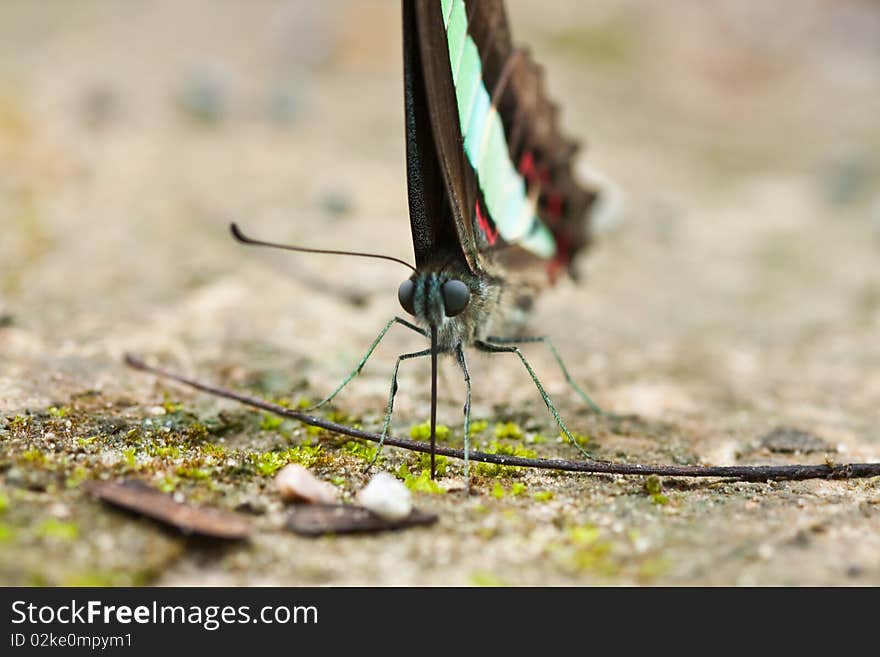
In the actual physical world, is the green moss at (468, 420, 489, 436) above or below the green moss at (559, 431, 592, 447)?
above

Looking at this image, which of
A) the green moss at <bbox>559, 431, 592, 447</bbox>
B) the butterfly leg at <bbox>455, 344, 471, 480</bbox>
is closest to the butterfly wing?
the butterfly leg at <bbox>455, 344, 471, 480</bbox>

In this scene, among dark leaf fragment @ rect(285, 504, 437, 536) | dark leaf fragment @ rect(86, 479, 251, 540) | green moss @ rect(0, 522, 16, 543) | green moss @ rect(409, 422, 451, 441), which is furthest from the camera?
green moss @ rect(409, 422, 451, 441)

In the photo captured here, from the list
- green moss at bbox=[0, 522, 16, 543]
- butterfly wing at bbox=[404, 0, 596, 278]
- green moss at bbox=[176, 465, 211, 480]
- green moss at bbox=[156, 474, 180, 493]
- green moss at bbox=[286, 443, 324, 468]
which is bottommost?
green moss at bbox=[0, 522, 16, 543]

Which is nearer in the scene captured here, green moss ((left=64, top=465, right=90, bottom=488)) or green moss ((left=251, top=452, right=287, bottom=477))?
green moss ((left=64, top=465, right=90, bottom=488))

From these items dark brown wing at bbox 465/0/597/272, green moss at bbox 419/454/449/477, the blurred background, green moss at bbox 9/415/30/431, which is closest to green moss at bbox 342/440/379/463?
green moss at bbox 419/454/449/477

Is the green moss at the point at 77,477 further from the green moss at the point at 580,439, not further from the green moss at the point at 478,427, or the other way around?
the green moss at the point at 580,439

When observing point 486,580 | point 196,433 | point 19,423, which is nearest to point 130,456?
point 196,433

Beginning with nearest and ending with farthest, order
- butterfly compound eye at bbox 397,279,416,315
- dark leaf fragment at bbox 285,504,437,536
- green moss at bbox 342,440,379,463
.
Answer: dark leaf fragment at bbox 285,504,437,536
butterfly compound eye at bbox 397,279,416,315
green moss at bbox 342,440,379,463

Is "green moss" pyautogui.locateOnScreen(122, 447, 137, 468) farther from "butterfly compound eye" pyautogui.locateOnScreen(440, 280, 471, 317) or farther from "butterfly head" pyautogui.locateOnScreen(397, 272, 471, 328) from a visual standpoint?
"butterfly compound eye" pyautogui.locateOnScreen(440, 280, 471, 317)
